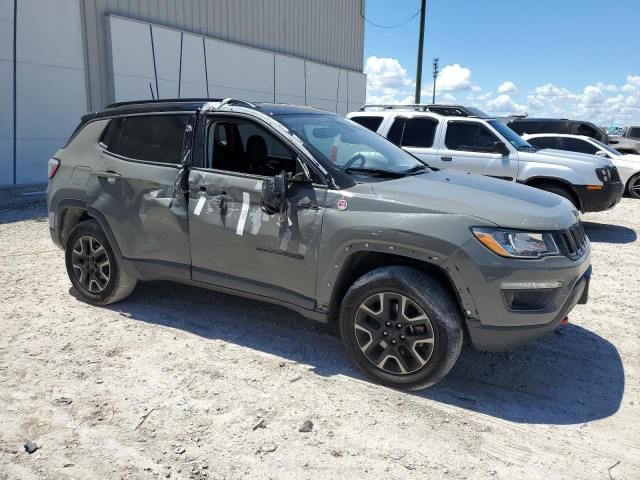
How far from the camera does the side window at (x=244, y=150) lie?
382 cm

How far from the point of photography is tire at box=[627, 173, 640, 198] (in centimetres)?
1137

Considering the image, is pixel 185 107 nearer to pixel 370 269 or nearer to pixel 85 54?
pixel 370 269

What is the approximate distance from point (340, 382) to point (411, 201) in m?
1.26

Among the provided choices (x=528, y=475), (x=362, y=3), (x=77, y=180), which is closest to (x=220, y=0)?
(x=362, y=3)

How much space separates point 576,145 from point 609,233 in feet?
14.3

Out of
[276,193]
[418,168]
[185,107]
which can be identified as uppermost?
[185,107]

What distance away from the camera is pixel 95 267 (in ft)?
14.4

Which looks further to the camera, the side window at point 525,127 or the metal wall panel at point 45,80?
the side window at point 525,127

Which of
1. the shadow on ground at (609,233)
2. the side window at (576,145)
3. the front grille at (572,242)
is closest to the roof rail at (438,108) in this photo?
the shadow on ground at (609,233)

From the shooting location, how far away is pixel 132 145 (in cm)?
421

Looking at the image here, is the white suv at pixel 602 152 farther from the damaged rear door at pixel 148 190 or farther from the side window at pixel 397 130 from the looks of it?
the damaged rear door at pixel 148 190

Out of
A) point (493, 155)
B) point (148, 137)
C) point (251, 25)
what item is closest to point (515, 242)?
point (148, 137)

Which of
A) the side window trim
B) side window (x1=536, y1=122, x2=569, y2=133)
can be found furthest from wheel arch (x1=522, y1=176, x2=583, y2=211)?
side window (x1=536, y1=122, x2=569, y2=133)

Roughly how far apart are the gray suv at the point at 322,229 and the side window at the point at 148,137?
1cm
